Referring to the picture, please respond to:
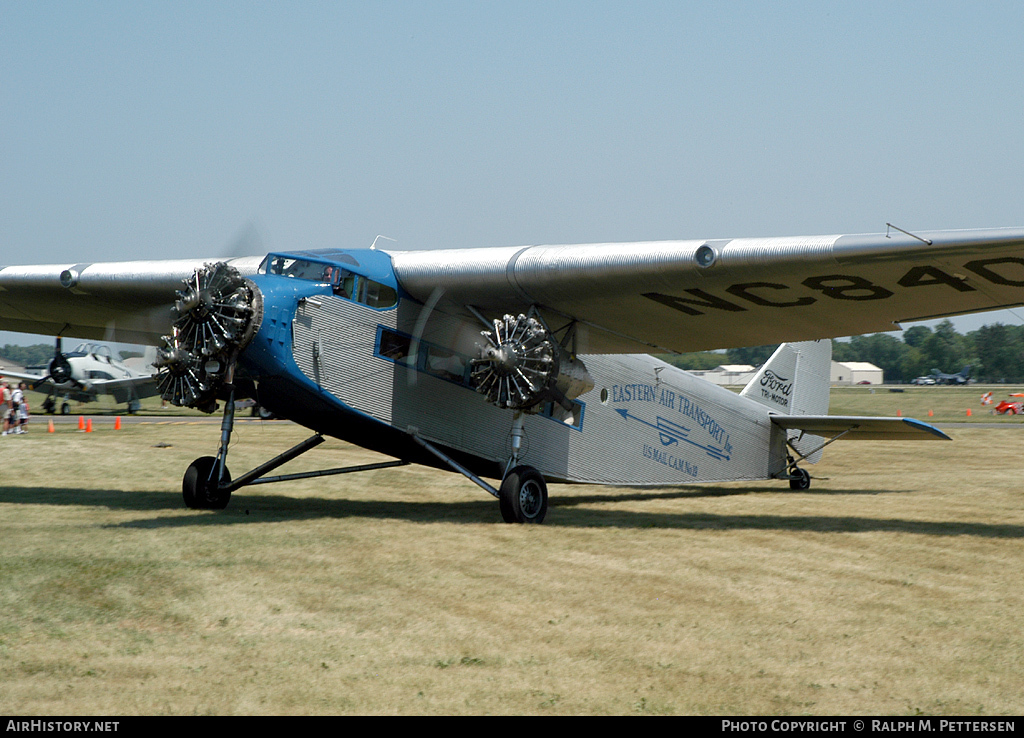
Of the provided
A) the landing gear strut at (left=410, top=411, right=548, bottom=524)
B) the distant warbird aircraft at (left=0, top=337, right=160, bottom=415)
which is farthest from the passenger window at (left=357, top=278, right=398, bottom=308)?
the distant warbird aircraft at (left=0, top=337, right=160, bottom=415)

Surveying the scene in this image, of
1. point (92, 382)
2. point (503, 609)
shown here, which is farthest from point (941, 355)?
point (503, 609)

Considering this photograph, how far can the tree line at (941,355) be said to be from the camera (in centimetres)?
13900

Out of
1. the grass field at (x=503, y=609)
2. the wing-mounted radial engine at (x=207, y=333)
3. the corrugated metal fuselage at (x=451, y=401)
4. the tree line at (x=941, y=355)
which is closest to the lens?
the grass field at (x=503, y=609)

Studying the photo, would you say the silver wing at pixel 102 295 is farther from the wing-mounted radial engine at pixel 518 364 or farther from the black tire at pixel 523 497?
the black tire at pixel 523 497

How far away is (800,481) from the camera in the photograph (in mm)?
17688

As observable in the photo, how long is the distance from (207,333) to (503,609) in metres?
5.42

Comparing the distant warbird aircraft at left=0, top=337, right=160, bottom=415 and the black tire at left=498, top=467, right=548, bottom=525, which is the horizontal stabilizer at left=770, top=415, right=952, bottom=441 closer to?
the black tire at left=498, top=467, right=548, bottom=525

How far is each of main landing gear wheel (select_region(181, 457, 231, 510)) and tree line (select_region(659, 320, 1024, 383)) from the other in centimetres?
11692

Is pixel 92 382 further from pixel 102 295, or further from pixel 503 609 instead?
pixel 503 609

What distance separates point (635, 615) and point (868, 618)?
1635 mm

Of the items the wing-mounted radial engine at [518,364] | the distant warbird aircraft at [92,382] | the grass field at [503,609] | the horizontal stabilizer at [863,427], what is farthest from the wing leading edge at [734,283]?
the distant warbird aircraft at [92,382]

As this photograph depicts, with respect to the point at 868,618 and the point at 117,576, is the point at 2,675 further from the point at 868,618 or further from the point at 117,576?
the point at 868,618

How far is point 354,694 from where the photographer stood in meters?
4.69

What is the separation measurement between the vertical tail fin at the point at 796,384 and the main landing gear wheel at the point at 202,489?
1014 centimetres
